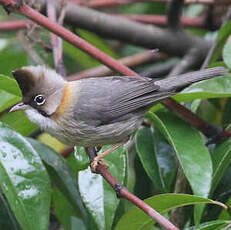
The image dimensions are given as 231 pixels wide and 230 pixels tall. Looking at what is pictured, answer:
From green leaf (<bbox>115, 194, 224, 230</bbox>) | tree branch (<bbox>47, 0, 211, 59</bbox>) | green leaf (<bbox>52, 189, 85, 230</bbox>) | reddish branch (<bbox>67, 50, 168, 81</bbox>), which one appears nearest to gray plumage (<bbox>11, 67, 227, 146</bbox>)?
green leaf (<bbox>52, 189, 85, 230</bbox>)

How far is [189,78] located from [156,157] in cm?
62

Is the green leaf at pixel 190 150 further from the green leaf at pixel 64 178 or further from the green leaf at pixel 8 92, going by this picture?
the green leaf at pixel 8 92

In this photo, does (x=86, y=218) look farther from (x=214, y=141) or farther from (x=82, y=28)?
(x=82, y=28)

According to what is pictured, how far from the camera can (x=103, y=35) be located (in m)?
4.67

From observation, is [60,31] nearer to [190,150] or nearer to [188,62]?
A: [190,150]

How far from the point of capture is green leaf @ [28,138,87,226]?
9.74 ft

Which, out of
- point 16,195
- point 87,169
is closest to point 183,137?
point 87,169

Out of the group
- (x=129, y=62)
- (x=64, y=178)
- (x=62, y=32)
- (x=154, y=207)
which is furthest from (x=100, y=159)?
(x=129, y=62)

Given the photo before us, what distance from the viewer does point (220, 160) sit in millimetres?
2789

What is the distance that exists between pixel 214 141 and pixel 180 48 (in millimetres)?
1610

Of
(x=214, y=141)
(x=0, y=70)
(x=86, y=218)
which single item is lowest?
(x=86, y=218)

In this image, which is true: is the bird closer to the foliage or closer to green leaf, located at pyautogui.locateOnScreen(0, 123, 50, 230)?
the foliage

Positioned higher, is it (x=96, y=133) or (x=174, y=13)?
(x=174, y=13)

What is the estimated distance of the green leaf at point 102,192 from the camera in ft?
8.46
